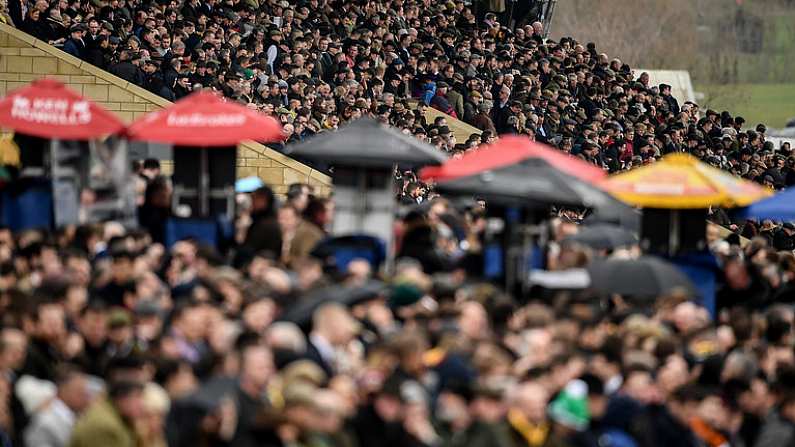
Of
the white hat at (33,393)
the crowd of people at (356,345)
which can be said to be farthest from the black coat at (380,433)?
the white hat at (33,393)

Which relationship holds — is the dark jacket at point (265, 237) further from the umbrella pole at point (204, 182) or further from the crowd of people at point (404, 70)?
the crowd of people at point (404, 70)

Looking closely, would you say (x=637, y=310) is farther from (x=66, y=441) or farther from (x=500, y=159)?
(x=66, y=441)

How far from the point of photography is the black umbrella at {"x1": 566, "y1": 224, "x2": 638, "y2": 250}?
2342 centimetres

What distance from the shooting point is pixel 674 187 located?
2241 cm

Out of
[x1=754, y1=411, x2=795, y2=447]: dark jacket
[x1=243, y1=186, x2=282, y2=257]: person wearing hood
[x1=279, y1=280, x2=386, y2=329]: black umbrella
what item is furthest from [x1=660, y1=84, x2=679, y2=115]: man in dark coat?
[x1=754, y1=411, x2=795, y2=447]: dark jacket

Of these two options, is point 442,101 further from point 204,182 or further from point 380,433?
point 380,433

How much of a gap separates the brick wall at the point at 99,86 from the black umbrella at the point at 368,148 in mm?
11580

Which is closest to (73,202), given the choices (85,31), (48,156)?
(48,156)

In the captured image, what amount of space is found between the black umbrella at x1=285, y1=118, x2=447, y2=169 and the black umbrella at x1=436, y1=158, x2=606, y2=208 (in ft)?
1.69

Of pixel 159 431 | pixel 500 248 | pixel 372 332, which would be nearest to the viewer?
pixel 159 431

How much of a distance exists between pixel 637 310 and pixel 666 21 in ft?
282

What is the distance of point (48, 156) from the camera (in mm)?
22375

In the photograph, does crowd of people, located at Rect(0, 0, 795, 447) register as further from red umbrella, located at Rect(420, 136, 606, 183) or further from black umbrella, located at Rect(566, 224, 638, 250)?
red umbrella, located at Rect(420, 136, 606, 183)

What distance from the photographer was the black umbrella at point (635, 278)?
2002 cm
